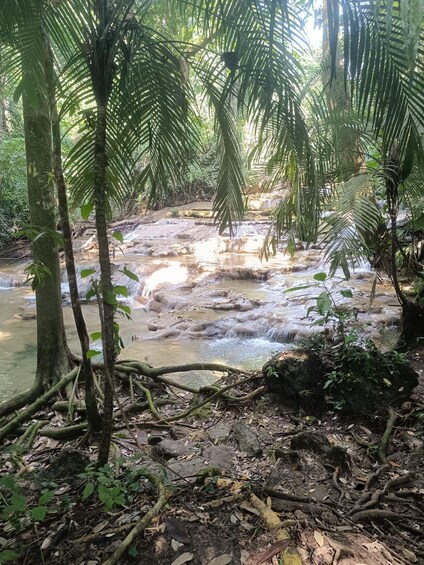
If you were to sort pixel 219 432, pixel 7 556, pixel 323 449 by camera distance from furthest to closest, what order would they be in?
pixel 219 432 → pixel 323 449 → pixel 7 556

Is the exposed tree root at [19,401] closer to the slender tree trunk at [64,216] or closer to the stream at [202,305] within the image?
the slender tree trunk at [64,216]

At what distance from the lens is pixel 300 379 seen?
3.42 meters

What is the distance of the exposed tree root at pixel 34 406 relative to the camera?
3.39 metres

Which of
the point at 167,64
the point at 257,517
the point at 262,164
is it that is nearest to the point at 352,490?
the point at 257,517

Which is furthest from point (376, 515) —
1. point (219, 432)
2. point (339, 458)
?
point (219, 432)

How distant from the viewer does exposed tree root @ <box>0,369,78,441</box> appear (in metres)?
3.39

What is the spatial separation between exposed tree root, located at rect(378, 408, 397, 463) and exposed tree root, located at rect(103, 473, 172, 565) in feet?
4.69

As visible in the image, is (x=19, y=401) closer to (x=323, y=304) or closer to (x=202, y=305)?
(x=323, y=304)

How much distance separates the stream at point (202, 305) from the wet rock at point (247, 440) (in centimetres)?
196

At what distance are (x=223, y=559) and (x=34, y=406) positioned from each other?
94.4 inches

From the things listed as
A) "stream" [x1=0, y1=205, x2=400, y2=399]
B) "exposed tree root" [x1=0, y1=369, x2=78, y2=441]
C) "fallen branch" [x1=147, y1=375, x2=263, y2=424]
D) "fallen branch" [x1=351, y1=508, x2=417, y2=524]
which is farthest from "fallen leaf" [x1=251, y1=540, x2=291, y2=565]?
"stream" [x1=0, y1=205, x2=400, y2=399]

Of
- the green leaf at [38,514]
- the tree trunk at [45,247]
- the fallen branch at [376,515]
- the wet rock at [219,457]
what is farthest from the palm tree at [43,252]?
the fallen branch at [376,515]

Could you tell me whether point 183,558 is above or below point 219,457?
above

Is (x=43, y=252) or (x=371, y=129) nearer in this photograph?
(x=371, y=129)
